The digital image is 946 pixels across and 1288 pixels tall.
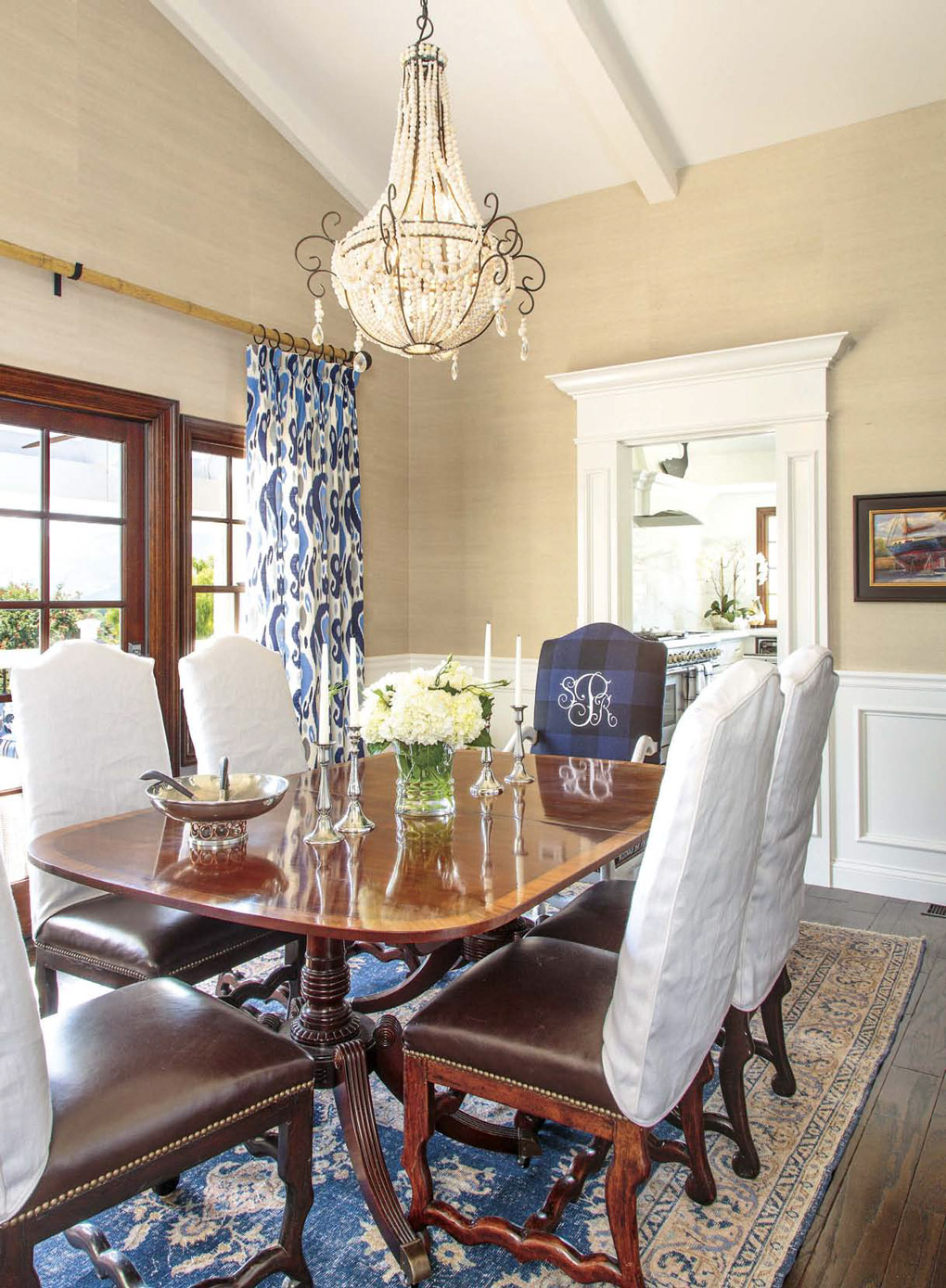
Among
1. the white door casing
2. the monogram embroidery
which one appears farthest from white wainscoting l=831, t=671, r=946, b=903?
the monogram embroidery

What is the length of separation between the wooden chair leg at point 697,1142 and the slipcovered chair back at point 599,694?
155cm

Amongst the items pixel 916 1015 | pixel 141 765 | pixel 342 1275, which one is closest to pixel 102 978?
pixel 141 765

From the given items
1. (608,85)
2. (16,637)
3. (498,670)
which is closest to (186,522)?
(16,637)

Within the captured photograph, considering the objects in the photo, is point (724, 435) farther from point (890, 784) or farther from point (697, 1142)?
point (697, 1142)

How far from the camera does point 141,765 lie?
253 centimetres

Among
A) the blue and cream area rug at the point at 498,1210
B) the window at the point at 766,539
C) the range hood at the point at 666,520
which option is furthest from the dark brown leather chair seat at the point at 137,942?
the window at the point at 766,539

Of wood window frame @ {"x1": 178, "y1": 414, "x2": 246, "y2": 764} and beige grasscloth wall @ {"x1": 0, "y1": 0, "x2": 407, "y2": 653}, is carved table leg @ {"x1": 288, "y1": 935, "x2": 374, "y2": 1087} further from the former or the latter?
beige grasscloth wall @ {"x1": 0, "y1": 0, "x2": 407, "y2": 653}

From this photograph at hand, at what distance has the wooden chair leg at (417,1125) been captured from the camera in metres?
1.69

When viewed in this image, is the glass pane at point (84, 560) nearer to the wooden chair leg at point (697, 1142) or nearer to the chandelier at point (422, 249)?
the chandelier at point (422, 249)

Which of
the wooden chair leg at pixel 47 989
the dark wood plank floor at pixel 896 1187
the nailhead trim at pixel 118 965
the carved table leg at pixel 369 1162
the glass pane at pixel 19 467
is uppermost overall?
the glass pane at pixel 19 467

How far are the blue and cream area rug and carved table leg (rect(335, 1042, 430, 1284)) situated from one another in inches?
2.0

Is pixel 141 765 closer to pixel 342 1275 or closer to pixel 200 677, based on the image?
pixel 200 677

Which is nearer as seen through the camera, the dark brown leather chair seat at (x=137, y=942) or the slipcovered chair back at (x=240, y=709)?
the dark brown leather chair seat at (x=137, y=942)

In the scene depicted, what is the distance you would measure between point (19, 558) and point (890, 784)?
353 centimetres
